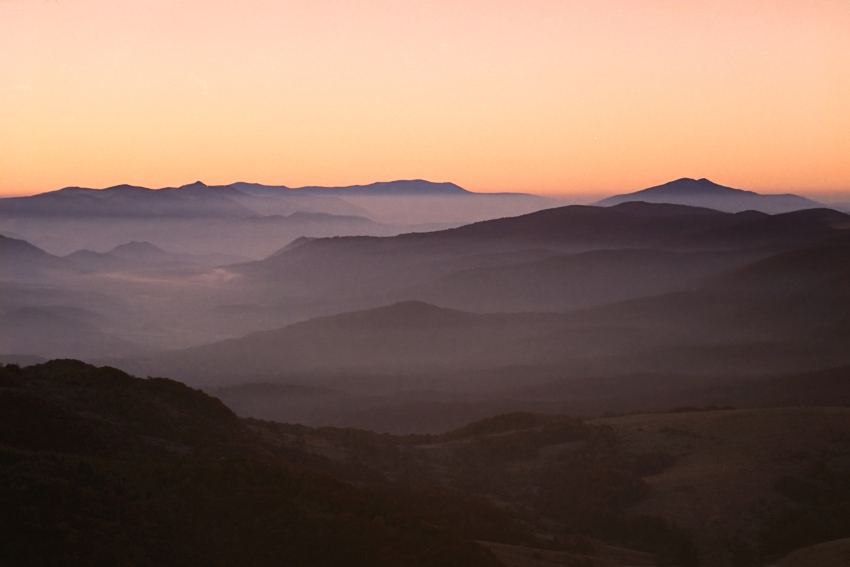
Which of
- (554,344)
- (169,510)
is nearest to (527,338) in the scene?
(554,344)

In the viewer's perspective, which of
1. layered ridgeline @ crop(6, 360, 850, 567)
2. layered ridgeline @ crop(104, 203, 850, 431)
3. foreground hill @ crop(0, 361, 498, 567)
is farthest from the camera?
layered ridgeline @ crop(104, 203, 850, 431)

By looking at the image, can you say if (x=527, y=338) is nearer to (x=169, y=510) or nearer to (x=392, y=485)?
(x=392, y=485)

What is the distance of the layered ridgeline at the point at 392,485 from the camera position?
1433 centimetres

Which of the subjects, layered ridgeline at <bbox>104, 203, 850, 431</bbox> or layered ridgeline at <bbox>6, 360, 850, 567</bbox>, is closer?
layered ridgeline at <bbox>6, 360, 850, 567</bbox>

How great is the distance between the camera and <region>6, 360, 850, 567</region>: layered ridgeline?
14.3m

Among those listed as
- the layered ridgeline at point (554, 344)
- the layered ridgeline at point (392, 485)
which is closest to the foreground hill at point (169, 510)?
the layered ridgeline at point (392, 485)

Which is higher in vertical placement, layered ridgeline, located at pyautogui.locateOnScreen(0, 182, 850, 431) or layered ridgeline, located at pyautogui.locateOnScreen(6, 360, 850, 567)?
layered ridgeline, located at pyautogui.locateOnScreen(6, 360, 850, 567)

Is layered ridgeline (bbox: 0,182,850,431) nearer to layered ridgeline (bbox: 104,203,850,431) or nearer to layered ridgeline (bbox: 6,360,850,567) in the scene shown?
layered ridgeline (bbox: 104,203,850,431)

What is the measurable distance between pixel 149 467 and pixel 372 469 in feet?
36.1

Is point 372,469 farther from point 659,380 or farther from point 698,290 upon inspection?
point 698,290

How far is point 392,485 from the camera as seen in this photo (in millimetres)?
24750

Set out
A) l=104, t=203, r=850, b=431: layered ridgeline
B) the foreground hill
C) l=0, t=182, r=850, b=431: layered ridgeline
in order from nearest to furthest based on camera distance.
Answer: the foreground hill < l=104, t=203, r=850, b=431: layered ridgeline < l=0, t=182, r=850, b=431: layered ridgeline

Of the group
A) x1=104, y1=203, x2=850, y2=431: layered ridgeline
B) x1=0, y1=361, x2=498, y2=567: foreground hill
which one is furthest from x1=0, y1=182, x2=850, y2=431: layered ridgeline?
x1=0, y1=361, x2=498, y2=567: foreground hill

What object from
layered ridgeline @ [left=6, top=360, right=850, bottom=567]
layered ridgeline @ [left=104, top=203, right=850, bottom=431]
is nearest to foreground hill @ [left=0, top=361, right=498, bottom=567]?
layered ridgeline @ [left=6, top=360, right=850, bottom=567]
